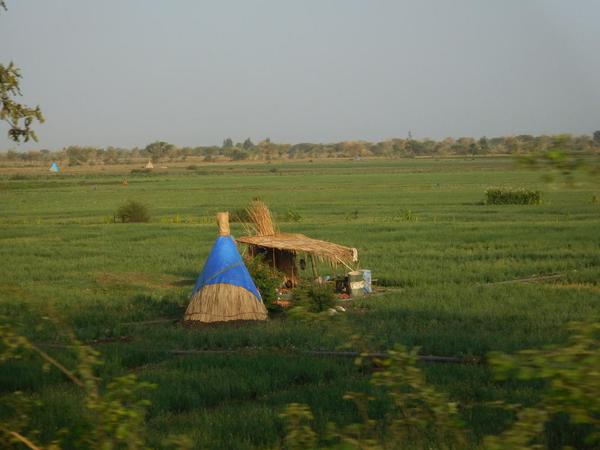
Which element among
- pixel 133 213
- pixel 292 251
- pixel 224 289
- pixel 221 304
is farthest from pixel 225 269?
pixel 133 213

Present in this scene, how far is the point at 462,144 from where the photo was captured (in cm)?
18412

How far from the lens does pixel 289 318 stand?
11.5 meters

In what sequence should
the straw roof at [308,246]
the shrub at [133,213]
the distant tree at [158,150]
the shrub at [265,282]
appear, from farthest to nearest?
1. the distant tree at [158,150]
2. the shrub at [133,213]
3. the straw roof at [308,246]
4. the shrub at [265,282]

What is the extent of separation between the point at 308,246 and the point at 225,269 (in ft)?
7.54

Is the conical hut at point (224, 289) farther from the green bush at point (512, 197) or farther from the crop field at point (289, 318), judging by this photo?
the green bush at point (512, 197)

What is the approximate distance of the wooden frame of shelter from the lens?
14133 mm

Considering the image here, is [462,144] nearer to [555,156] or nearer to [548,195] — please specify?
[548,195]

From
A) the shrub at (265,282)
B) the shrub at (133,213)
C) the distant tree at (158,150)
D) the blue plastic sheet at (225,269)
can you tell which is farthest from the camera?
the distant tree at (158,150)

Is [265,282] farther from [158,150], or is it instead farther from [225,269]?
[158,150]

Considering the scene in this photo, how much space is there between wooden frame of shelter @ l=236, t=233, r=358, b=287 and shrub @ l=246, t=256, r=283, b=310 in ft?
2.22

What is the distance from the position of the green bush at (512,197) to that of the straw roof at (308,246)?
2839cm

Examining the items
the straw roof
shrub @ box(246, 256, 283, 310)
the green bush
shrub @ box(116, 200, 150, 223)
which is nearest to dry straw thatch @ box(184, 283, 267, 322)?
shrub @ box(246, 256, 283, 310)

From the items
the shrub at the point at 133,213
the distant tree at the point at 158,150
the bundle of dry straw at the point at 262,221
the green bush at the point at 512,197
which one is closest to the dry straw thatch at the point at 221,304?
the bundle of dry straw at the point at 262,221

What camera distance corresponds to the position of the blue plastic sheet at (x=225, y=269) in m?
12.4
